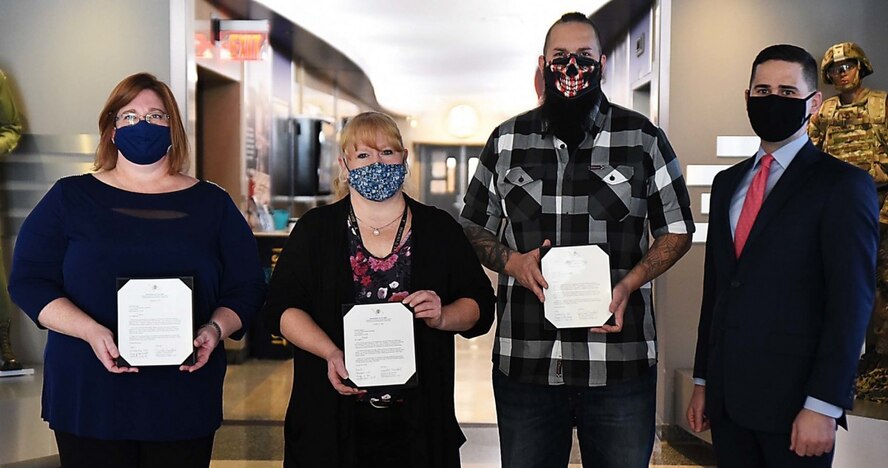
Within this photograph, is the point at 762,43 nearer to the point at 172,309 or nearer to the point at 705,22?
the point at 705,22

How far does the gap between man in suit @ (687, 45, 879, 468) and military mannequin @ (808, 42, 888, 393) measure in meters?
2.34

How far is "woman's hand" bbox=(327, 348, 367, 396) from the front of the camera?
198 centimetres

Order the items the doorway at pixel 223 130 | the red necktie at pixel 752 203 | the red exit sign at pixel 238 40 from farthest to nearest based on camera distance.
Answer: the doorway at pixel 223 130, the red exit sign at pixel 238 40, the red necktie at pixel 752 203

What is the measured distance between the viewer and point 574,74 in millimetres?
2221

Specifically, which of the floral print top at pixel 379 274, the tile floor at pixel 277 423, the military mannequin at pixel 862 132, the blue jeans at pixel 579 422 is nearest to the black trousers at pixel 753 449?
the blue jeans at pixel 579 422

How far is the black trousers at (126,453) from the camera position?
202 centimetres

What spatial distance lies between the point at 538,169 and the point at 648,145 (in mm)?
297

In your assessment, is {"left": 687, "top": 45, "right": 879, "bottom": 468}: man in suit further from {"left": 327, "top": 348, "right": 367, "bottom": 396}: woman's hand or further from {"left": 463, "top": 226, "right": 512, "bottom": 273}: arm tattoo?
{"left": 327, "top": 348, "right": 367, "bottom": 396}: woman's hand

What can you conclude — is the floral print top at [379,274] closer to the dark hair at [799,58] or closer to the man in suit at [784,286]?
the man in suit at [784,286]

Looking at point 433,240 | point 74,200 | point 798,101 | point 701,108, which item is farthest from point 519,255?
point 701,108

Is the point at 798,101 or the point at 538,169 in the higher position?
the point at 798,101

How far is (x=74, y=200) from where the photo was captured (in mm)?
2057

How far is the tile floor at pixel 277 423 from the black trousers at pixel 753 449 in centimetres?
216

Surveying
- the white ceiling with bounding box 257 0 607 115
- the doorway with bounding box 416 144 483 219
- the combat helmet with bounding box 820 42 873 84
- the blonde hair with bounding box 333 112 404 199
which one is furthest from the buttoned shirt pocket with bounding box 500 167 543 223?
the doorway with bounding box 416 144 483 219
